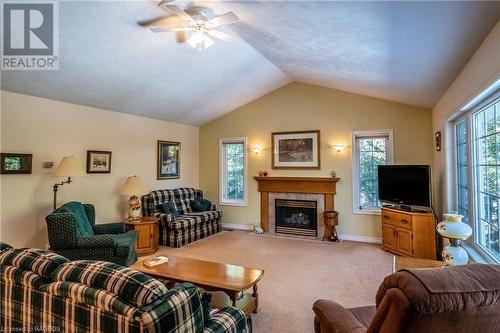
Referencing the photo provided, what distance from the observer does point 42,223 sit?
12.9 feet

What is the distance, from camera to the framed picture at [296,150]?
571 cm

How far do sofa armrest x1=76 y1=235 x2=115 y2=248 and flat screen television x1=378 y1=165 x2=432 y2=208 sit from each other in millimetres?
4247

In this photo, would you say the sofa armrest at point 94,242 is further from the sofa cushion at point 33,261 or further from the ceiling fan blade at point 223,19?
the ceiling fan blade at point 223,19

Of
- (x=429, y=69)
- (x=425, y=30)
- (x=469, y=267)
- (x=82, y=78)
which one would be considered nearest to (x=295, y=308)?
(x=469, y=267)

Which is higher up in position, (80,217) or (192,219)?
(80,217)

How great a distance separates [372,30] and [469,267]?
2.25 meters

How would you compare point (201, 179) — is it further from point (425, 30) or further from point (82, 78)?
point (425, 30)

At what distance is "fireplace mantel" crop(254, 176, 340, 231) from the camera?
552 centimetres

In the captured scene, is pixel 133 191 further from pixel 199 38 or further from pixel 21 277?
pixel 21 277

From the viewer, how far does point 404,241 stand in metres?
4.25

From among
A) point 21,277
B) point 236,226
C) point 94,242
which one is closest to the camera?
point 21,277

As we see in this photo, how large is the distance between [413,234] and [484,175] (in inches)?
65.9

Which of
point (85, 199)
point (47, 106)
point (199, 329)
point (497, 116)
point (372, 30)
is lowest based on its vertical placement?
point (199, 329)

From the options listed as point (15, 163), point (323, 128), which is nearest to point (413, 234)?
point (323, 128)
